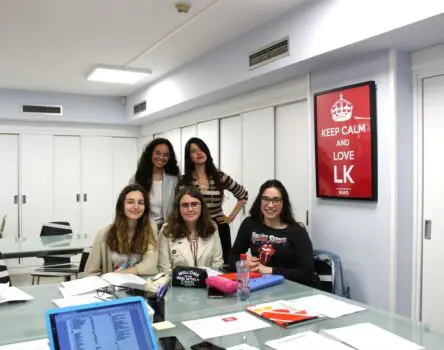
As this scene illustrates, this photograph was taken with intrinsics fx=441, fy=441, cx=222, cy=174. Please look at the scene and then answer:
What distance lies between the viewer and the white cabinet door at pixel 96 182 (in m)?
6.93

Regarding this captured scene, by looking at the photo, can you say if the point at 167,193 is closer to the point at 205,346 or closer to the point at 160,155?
the point at 160,155

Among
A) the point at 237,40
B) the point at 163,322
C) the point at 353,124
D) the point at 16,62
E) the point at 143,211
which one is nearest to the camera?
the point at 163,322

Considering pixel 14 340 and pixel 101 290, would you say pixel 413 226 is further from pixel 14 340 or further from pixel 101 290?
pixel 14 340

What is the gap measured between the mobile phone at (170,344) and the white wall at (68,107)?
558 centimetres

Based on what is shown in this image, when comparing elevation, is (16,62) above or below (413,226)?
above

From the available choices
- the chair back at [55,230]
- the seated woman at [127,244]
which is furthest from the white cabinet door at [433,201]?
the chair back at [55,230]

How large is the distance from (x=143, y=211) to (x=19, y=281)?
390 centimetres

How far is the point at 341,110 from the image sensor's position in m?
3.16

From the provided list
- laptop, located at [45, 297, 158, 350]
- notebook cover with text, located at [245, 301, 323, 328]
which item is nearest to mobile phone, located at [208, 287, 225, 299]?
notebook cover with text, located at [245, 301, 323, 328]

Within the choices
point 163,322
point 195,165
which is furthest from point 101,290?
point 195,165

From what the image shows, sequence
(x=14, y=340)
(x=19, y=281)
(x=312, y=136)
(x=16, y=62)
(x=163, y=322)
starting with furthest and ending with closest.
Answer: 1. (x=19, y=281)
2. (x=16, y=62)
3. (x=312, y=136)
4. (x=163, y=322)
5. (x=14, y=340)

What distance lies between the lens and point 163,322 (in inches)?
70.7

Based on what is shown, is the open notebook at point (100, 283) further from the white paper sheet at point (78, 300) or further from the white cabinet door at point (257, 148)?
the white cabinet door at point (257, 148)

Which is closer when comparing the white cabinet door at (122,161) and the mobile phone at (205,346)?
the mobile phone at (205,346)
